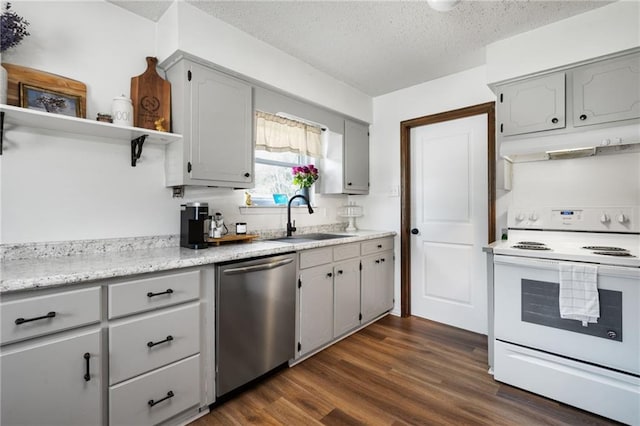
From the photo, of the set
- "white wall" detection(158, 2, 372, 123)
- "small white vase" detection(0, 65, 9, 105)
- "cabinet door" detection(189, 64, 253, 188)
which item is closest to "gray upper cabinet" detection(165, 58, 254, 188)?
"cabinet door" detection(189, 64, 253, 188)

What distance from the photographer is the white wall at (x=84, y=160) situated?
5.28 ft

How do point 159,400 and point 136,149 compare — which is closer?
point 159,400

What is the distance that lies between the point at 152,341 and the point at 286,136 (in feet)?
6.72

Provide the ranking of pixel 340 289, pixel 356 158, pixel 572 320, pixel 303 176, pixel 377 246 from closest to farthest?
pixel 572 320
pixel 340 289
pixel 303 176
pixel 377 246
pixel 356 158

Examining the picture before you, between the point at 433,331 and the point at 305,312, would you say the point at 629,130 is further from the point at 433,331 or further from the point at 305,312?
the point at 305,312

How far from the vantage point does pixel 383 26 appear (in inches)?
86.2

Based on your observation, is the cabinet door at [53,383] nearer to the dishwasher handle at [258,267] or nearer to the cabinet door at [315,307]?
the dishwasher handle at [258,267]

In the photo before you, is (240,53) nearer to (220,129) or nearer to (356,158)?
(220,129)

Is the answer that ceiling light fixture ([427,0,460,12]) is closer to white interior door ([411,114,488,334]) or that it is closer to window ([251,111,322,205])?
white interior door ([411,114,488,334])

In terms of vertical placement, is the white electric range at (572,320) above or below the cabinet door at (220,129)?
below

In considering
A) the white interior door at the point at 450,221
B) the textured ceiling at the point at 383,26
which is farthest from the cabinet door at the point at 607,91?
the white interior door at the point at 450,221

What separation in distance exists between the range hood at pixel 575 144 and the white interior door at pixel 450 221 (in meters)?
0.52

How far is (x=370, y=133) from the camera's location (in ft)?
11.9

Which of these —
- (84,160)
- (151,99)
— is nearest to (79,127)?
(84,160)
